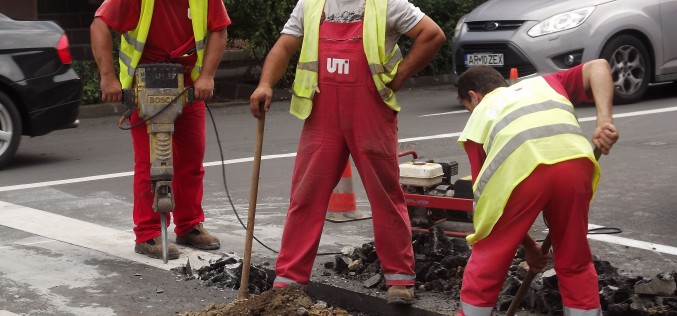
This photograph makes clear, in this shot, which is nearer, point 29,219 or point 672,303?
point 672,303

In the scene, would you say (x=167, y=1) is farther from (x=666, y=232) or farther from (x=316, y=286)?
(x=666, y=232)

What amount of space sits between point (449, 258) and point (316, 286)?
73cm

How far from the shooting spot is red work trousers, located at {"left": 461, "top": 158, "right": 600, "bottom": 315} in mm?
4734

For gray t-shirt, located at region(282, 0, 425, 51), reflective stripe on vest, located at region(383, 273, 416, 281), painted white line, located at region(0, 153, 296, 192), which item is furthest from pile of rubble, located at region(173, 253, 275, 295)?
painted white line, located at region(0, 153, 296, 192)

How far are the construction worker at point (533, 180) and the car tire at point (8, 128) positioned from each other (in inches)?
257

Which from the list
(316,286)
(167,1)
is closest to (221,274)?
(316,286)

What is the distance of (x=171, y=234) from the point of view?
7824mm

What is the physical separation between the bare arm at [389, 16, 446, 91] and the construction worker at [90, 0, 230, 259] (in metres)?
1.61

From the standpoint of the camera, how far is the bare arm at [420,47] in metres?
5.98

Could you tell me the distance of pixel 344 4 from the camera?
5.94 m

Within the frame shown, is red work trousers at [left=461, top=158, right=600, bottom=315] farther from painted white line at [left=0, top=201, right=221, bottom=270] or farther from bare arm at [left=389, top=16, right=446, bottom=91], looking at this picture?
painted white line at [left=0, top=201, right=221, bottom=270]

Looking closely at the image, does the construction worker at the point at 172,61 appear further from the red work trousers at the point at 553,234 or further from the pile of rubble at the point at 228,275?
the red work trousers at the point at 553,234

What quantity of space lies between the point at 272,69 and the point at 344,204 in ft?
7.29

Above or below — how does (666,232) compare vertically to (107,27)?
below
